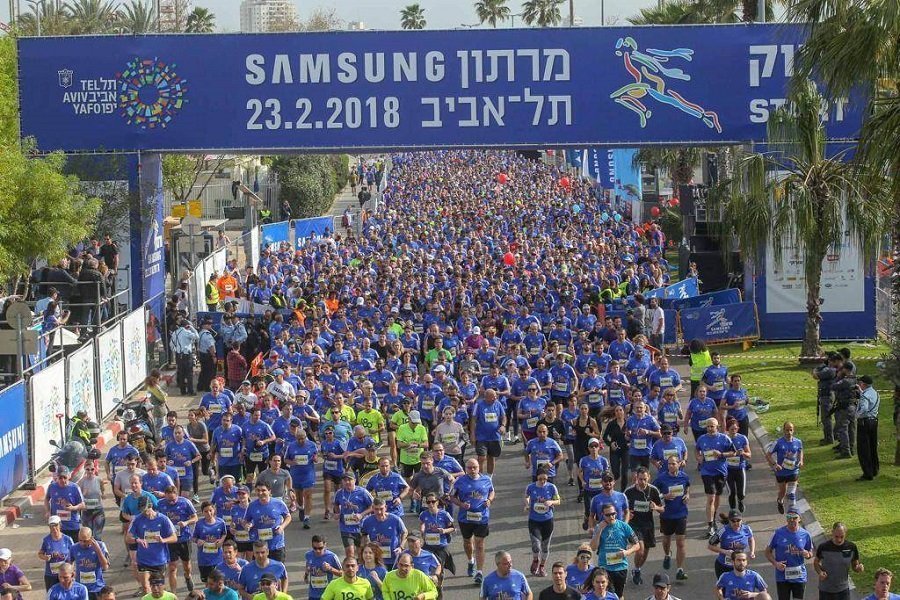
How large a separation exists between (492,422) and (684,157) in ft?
101

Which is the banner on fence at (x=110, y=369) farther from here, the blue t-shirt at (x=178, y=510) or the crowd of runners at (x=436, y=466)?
the blue t-shirt at (x=178, y=510)

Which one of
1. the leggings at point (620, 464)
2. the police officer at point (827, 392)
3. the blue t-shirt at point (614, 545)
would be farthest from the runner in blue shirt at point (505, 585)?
the police officer at point (827, 392)

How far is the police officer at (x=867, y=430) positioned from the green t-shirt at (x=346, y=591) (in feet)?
30.5

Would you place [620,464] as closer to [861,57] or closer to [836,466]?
[836,466]

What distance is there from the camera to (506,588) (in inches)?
506

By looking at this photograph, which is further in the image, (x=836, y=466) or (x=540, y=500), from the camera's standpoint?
(x=836, y=466)

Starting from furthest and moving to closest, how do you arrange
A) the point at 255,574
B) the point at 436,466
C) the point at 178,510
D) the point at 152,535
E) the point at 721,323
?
the point at 721,323 < the point at 436,466 < the point at 178,510 < the point at 152,535 < the point at 255,574

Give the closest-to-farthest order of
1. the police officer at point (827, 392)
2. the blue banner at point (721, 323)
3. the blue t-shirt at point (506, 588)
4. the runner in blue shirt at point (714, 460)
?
the blue t-shirt at point (506, 588), the runner in blue shirt at point (714, 460), the police officer at point (827, 392), the blue banner at point (721, 323)

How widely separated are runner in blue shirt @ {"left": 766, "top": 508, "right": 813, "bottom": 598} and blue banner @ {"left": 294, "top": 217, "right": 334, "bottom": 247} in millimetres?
33509

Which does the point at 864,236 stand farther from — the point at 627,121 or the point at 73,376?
the point at 73,376

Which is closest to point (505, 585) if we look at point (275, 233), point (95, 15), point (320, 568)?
point (320, 568)

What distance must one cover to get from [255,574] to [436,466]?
3.56 metres

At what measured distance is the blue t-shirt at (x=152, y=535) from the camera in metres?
15.3

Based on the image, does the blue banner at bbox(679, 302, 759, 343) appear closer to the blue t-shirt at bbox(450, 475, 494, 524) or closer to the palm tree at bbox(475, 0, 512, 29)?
the blue t-shirt at bbox(450, 475, 494, 524)
